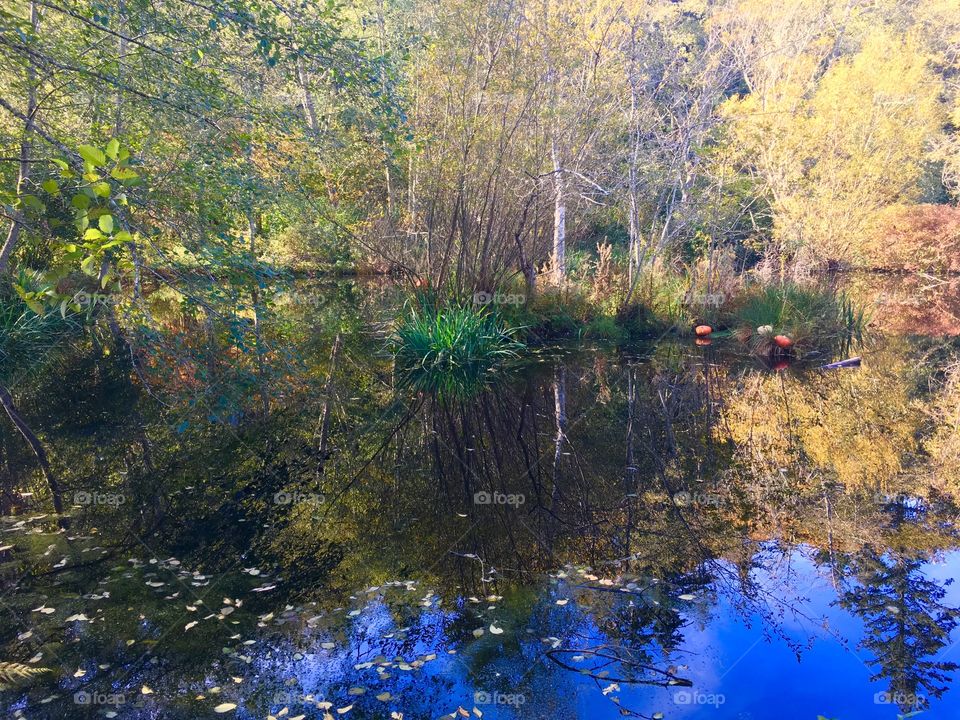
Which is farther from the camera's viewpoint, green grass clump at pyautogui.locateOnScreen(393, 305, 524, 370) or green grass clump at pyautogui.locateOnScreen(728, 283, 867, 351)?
green grass clump at pyautogui.locateOnScreen(728, 283, 867, 351)

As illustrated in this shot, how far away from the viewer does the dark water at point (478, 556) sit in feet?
10.4

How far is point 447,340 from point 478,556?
550cm

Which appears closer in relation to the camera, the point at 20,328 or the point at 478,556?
the point at 478,556

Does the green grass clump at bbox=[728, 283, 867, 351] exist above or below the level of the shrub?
below

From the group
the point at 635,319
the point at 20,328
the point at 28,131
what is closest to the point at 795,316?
the point at 635,319

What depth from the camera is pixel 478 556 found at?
4.40m

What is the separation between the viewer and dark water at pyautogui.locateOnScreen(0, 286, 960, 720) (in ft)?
10.4

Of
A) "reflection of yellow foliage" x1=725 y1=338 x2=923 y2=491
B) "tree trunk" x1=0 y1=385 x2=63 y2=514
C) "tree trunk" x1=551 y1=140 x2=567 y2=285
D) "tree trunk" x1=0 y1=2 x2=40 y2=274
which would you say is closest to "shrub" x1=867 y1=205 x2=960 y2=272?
"tree trunk" x1=551 y1=140 x2=567 y2=285

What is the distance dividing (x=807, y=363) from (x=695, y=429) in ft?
15.1

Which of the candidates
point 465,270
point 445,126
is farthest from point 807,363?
point 445,126

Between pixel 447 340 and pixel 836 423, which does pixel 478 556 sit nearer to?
pixel 836 423

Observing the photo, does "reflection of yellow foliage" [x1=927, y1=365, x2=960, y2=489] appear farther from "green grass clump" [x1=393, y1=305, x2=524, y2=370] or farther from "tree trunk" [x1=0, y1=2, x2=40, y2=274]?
"tree trunk" [x1=0, y1=2, x2=40, y2=274]

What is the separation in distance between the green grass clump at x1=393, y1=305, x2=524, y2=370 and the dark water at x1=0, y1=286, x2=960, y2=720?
4.68ft

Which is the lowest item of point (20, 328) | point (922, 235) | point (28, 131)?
point (20, 328)
